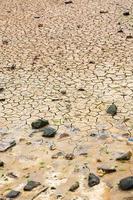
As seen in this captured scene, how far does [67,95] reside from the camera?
18.5ft

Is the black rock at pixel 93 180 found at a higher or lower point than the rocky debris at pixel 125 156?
lower

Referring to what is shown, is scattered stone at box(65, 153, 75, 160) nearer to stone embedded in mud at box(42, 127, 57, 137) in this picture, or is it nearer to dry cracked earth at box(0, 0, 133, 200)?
dry cracked earth at box(0, 0, 133, 200)

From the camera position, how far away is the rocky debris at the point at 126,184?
361 centimetres

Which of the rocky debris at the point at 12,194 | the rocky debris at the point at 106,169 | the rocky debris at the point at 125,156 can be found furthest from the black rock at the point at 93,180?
the rocky debris at the point at 12,194

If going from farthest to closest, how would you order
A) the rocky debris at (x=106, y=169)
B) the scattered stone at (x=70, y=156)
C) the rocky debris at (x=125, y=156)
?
the scattered stone at (x=70, y=156), the rocky debris at (x=125, y=156), the rocky debris at (x=106, y=169)

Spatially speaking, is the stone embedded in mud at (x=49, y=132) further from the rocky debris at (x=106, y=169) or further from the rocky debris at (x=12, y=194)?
the rocky debris at (x=12, y=194)

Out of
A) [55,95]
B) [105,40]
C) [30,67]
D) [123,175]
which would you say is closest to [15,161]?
[123,175]

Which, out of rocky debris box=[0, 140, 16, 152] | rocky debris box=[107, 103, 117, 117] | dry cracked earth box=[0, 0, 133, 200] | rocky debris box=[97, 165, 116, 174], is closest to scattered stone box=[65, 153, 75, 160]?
dry cracked earth box=[0, 0, 133, 200]

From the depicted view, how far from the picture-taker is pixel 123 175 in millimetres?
3850

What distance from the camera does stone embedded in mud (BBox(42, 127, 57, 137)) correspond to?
15.2ft

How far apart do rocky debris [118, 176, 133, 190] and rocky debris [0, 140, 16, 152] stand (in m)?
1.32

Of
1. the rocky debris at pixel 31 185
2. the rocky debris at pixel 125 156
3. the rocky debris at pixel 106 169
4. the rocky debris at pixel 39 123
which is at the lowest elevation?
the rocky debris at pixel 31 185

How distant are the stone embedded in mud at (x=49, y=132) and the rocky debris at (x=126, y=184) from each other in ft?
3.83

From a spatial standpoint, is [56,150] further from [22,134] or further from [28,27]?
[28,27]
